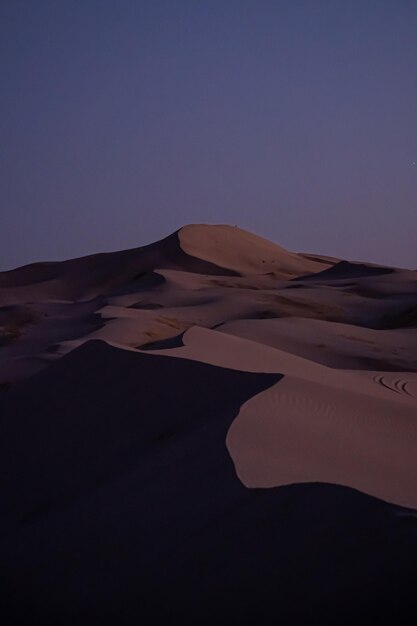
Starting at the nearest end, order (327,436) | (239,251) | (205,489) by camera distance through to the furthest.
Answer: (205,489) → (327,436) → (239,251)

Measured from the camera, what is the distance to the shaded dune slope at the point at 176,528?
3.13m

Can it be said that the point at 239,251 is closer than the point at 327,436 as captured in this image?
No

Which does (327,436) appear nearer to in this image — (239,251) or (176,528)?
(176,528)

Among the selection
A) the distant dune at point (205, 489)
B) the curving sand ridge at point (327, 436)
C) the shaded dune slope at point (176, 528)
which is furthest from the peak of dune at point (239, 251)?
the shaded dune slope at point (176, 528)

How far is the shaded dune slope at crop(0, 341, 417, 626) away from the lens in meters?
3.13

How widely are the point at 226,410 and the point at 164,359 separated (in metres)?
1.25

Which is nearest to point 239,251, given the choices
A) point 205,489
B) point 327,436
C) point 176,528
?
point 327,436

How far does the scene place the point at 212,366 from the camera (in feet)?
19.6

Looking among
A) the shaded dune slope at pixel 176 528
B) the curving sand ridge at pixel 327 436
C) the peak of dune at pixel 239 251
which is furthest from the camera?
the peak of dune at pixel 239 251

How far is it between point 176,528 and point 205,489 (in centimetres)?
26

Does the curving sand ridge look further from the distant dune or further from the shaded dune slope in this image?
the shaded dune slope

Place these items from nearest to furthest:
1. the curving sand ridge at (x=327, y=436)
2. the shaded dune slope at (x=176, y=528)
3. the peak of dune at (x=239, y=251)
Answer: the shaded dune slope at (x=176, y=528)
the curving sand ridge at (x=327, y=436)
the peak of dune at (x=239, y=251)

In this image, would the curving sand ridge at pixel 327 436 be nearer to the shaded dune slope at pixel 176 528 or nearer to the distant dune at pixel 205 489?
the distant dune at pixel 205 489

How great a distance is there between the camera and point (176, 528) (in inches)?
150
